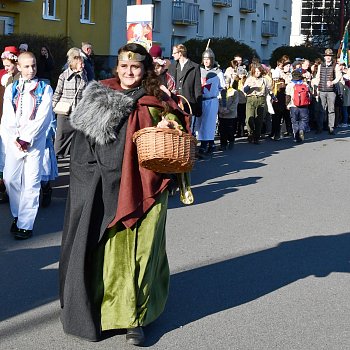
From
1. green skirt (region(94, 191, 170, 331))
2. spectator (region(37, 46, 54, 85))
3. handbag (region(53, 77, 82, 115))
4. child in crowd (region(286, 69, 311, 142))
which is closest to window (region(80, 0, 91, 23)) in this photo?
spectator (region(37, 46, 54, 85))

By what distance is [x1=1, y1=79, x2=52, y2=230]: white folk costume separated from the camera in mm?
7879

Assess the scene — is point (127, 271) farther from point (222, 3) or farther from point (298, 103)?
point (222, 3)

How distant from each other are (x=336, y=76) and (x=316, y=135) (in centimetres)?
156

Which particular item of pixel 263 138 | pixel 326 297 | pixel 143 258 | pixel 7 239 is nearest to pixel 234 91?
pixel 263 138

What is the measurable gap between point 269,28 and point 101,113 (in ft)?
191

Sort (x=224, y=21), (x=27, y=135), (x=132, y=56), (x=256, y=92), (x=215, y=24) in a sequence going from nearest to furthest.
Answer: (x=132, y=56) < (x=27, y=135) < (x=256, y=92) < (x=215, y=24) < (x=224, y=21)

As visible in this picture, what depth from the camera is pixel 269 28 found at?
62.1m

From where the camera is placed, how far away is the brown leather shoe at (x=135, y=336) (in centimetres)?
524

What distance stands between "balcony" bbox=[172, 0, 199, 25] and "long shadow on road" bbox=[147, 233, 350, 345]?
128ft

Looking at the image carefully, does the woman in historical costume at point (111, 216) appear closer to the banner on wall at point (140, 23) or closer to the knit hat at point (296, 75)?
the banner on wall at point (140, 23)

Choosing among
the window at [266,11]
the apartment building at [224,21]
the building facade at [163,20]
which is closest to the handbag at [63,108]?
the building facade at [163,20]

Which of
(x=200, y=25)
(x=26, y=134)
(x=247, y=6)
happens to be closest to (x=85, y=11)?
(x=200, y=25)

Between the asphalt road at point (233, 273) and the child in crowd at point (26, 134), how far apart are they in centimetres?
42

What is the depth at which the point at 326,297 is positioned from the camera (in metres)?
6.55
